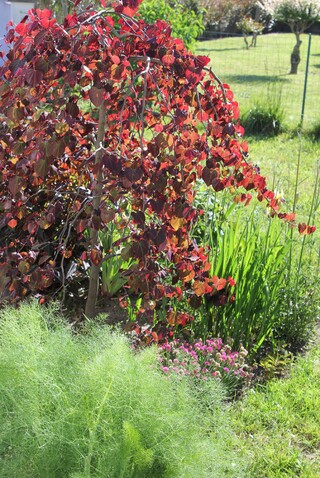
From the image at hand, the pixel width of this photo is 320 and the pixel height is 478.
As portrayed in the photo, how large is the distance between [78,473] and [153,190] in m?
1.16

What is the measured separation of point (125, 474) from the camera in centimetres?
196

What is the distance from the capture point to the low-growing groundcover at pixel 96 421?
196 centimetres

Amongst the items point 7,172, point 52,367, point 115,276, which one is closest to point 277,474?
point 52,367

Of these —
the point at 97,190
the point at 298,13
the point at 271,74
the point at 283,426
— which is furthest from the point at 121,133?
the point at 298,13

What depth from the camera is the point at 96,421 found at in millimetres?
1985

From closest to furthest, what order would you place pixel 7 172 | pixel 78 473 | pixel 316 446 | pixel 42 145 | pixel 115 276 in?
pixel 78 473 → pixel 42 145 → pixel 316 446 → pixel 7 172 → pixel 115 276

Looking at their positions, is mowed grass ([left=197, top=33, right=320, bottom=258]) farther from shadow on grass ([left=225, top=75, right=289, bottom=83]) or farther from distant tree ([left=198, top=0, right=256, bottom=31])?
distant tree ([left=198, top=0, right=256, bottom=31])

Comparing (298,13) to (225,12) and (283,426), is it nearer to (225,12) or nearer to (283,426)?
(225,12)

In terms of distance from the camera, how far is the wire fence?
10.9 meters

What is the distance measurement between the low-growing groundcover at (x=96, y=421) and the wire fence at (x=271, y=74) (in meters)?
6.99

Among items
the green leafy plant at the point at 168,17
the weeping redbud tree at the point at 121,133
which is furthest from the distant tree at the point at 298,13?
the weeping redbud tree at the point at 121,133

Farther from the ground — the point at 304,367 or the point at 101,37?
the point at 101,37

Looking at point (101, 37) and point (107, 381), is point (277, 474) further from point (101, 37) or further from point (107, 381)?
point (101, 37)

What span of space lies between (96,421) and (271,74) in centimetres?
1703
